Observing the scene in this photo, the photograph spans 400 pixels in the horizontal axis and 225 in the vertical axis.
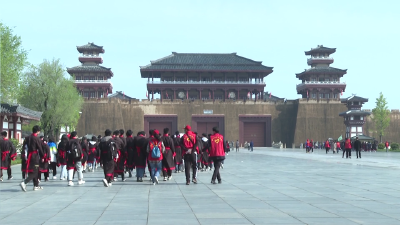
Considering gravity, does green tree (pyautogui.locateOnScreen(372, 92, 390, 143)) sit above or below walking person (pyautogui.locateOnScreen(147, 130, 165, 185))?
above

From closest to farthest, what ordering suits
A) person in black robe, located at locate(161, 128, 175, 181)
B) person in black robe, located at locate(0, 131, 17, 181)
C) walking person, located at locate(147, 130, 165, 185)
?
1. walking person, located at locate(147, 130, 165, 185)
2. person in black robe, located at locate(161, 128, 175, 181)
3. person in black robe, located at locate(0, 131, 17, 181)

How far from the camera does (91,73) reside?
64188 millimetres

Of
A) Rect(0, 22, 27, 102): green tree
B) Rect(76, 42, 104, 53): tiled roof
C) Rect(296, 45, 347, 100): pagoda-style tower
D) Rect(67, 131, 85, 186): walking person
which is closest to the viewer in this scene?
Rect(67, 131, 85, 186): walking person

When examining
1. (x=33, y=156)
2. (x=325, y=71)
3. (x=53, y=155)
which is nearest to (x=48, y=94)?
(x=53, y=155)

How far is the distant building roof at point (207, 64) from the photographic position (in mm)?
62375

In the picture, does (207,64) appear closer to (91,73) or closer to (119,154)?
(91,73)

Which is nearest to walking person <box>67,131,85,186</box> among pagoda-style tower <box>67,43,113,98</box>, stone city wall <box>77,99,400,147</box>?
stone city wall <box>77,99,400,147</box>

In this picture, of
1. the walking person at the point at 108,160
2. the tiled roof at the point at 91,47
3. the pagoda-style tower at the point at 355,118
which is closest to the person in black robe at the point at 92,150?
the walking person at the point at 108,160

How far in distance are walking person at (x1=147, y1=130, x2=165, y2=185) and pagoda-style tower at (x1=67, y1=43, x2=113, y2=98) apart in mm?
51104

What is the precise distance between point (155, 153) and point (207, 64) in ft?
167

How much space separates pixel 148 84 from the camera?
206ft

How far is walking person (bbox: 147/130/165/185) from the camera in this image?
13086 mm

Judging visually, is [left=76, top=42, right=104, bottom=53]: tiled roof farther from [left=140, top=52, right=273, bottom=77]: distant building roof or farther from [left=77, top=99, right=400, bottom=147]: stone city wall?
[left=77, top=99, right=400, bottom=147]: stone city wall

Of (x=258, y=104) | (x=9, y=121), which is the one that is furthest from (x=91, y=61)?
(x=9, y=121)
